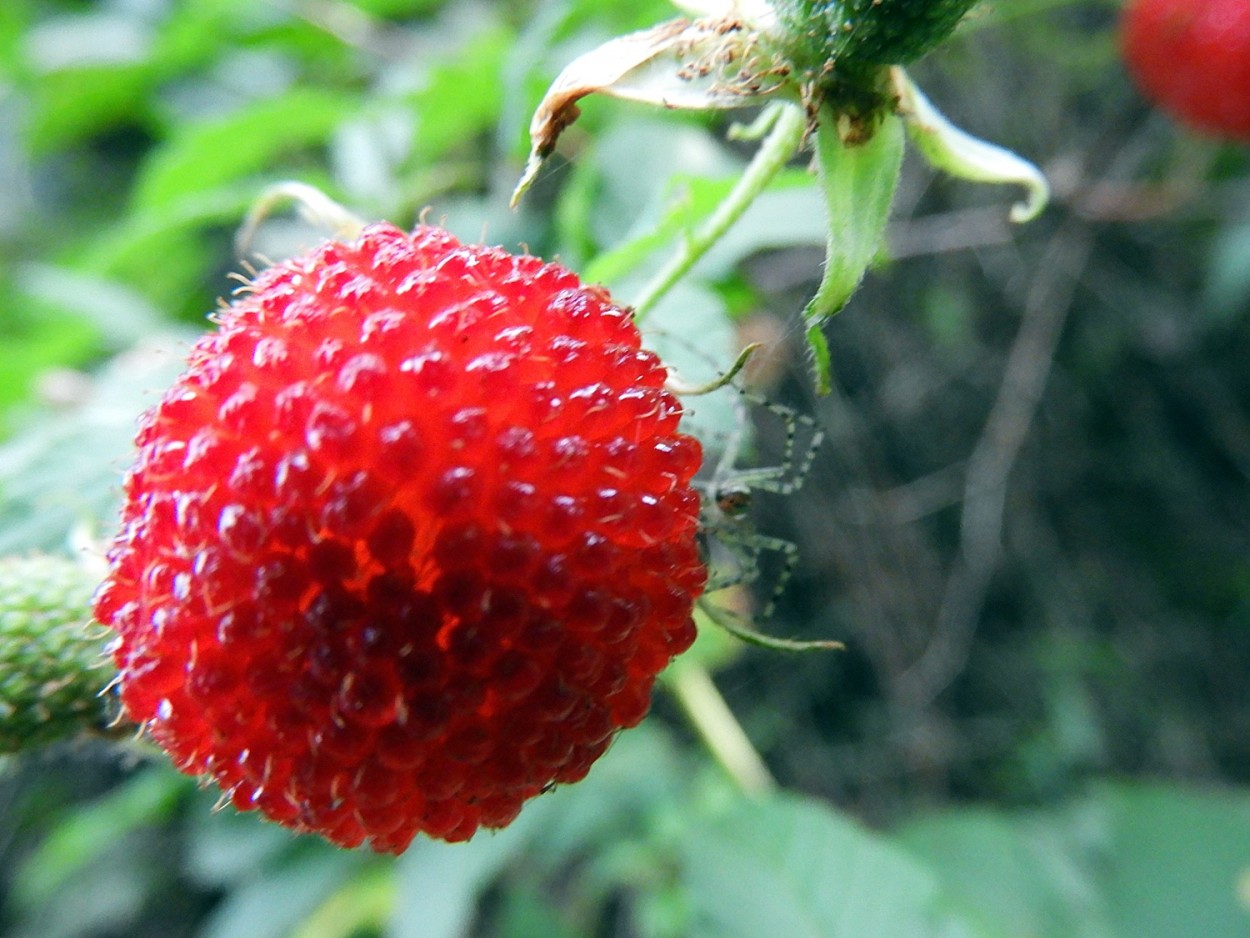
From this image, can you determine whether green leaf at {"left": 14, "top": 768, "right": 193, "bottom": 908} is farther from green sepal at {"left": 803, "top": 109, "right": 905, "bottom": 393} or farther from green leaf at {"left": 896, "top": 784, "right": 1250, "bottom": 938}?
green sepal at {"left": 803, "top": 109, "right": 905, "bottom": 393}

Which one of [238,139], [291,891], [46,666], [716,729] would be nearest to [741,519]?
[46,666]

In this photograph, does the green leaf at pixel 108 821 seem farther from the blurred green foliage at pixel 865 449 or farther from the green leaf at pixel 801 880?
the green leaf at pixel 801 880

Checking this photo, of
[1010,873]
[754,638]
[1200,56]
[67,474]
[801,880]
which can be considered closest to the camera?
[754,638]

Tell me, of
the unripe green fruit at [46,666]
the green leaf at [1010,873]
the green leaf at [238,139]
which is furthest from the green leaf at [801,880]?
the green leaf at [238,139]

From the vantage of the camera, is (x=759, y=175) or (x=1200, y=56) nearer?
(x=759, y=175)

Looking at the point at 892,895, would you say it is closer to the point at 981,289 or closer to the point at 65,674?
the point at 65,674

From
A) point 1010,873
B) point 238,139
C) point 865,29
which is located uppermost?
point 238,139

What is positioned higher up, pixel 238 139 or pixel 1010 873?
pixel 238 139

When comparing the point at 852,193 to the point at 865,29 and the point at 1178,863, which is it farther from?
the point at 1178,863

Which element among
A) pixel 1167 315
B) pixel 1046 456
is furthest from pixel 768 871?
pixel 1167 315
